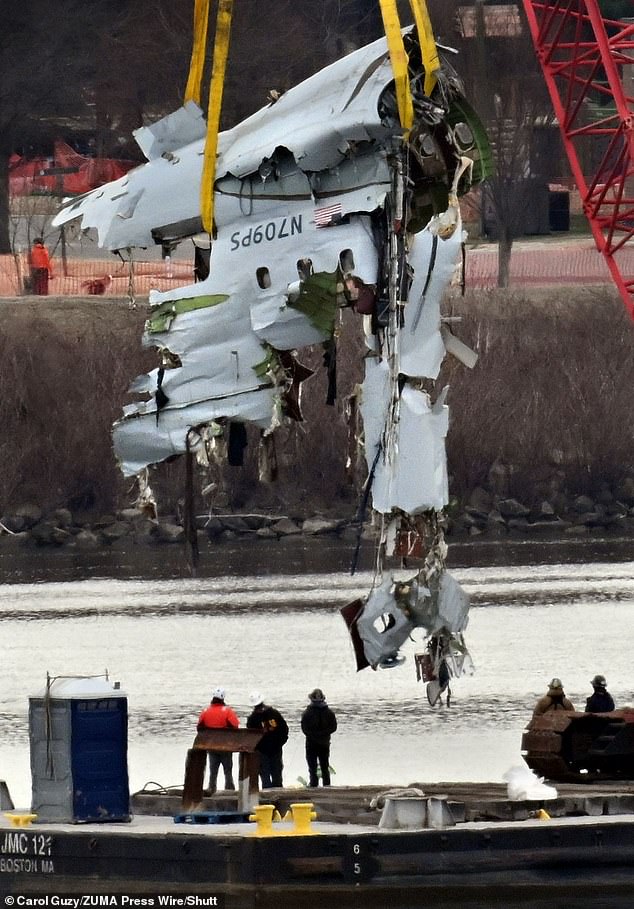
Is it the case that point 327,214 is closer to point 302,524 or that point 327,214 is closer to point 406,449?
point 406,449

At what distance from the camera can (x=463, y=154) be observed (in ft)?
95.3

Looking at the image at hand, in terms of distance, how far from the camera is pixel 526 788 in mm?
26828

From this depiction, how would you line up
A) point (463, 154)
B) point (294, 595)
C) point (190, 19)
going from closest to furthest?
1. point (463, 154)
2. point (294, 595)
3. point (190, 19)

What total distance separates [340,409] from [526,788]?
5296 cm

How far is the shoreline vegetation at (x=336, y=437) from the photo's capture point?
77000 mm

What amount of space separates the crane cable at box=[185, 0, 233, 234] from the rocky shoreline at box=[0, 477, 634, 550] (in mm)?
43399

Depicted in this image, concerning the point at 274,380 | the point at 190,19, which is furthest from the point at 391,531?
the point at 190,19

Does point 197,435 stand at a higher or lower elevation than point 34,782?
higher

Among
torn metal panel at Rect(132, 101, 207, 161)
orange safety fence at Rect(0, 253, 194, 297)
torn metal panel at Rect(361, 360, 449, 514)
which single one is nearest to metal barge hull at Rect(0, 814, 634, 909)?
torn metal panel at Rect(361, 360, 449, 514)

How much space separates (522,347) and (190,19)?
29.4 m

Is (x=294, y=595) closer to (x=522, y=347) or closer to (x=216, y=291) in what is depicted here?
(x=522, y=347)

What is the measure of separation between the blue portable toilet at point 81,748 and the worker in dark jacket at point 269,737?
7.95 feet

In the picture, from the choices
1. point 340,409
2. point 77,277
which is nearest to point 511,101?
point 77,277

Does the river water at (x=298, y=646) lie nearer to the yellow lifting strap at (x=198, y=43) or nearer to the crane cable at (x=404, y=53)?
the yellow lifting strap at (x=198, y=43)
